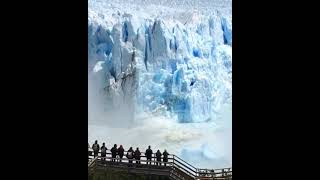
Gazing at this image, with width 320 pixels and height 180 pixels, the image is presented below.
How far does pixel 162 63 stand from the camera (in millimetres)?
5207

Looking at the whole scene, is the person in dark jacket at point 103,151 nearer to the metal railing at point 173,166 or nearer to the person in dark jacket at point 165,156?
the metal railing at point 173,166

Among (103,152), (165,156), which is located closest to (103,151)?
(103,152)

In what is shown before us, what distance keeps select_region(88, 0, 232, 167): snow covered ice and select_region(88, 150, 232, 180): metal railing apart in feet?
0.29

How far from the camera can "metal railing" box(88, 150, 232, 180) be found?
4992mm

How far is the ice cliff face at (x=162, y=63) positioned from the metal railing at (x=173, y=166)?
448 millimetres

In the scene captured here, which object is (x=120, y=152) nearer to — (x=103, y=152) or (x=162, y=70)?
(x=103, y=152)

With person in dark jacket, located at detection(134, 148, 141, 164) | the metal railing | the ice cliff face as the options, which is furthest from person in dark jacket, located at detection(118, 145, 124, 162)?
the ice cliff face

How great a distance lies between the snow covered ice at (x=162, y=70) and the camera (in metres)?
5.06

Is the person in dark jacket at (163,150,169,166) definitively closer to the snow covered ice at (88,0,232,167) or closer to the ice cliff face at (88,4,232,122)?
the snow covered ice at (88,0,232,167)

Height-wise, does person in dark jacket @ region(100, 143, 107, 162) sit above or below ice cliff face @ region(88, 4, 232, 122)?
below

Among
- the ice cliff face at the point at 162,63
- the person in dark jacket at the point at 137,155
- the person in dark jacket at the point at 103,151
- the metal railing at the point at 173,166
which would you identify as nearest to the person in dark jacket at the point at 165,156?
the metal railing at the point at 173,166
